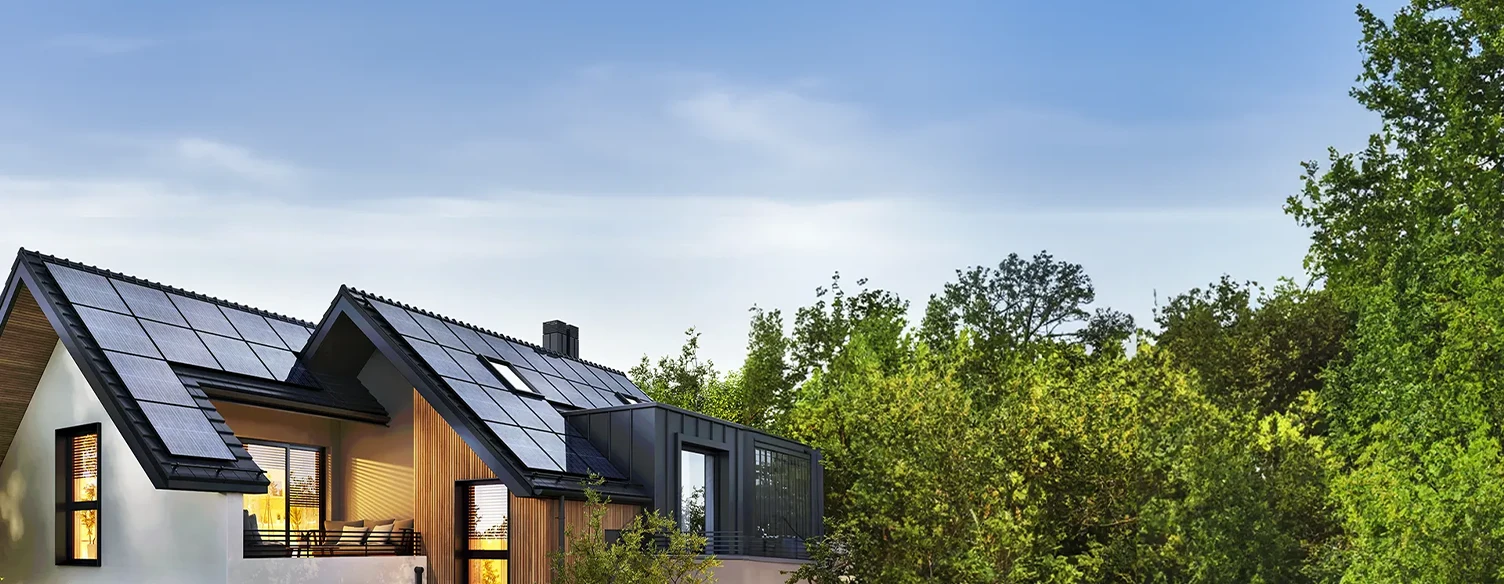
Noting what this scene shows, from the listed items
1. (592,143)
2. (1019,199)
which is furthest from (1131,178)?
(592,143)

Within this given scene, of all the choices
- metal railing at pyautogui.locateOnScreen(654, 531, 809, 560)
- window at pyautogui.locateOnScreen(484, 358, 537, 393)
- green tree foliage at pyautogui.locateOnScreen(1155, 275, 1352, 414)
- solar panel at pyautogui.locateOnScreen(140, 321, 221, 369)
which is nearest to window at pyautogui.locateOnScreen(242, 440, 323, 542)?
solar panel at pyautogui.locateOnScreen(140, 321, 221, 369)

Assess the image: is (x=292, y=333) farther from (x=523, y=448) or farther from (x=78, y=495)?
Answer: (x=523, y=448)

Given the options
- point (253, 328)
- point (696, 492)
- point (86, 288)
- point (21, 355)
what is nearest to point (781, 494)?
point (696, 492)

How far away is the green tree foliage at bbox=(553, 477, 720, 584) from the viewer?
16.7 m

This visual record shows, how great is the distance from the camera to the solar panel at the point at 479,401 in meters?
17.9

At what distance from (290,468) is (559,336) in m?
10.4

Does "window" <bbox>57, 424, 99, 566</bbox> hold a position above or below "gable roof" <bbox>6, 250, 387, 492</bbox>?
below

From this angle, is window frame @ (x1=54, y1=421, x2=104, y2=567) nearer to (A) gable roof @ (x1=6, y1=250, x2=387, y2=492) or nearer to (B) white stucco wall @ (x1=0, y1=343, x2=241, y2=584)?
(B) white stucco wall @ (x1=0, y1=343, x2=241, y2=584)

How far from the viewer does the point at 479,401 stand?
18.3 metres

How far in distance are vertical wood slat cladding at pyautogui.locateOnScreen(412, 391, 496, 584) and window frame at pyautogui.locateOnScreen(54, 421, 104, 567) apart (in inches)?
167

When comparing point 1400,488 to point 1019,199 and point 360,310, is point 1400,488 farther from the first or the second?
point 1019,199

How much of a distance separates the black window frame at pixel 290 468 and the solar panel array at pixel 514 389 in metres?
2.17

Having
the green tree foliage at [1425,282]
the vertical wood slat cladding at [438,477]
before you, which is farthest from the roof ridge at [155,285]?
the green tree foliage at [1425,282]

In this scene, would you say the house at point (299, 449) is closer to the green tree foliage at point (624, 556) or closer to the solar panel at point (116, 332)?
the solar panel at point (116, 332)
